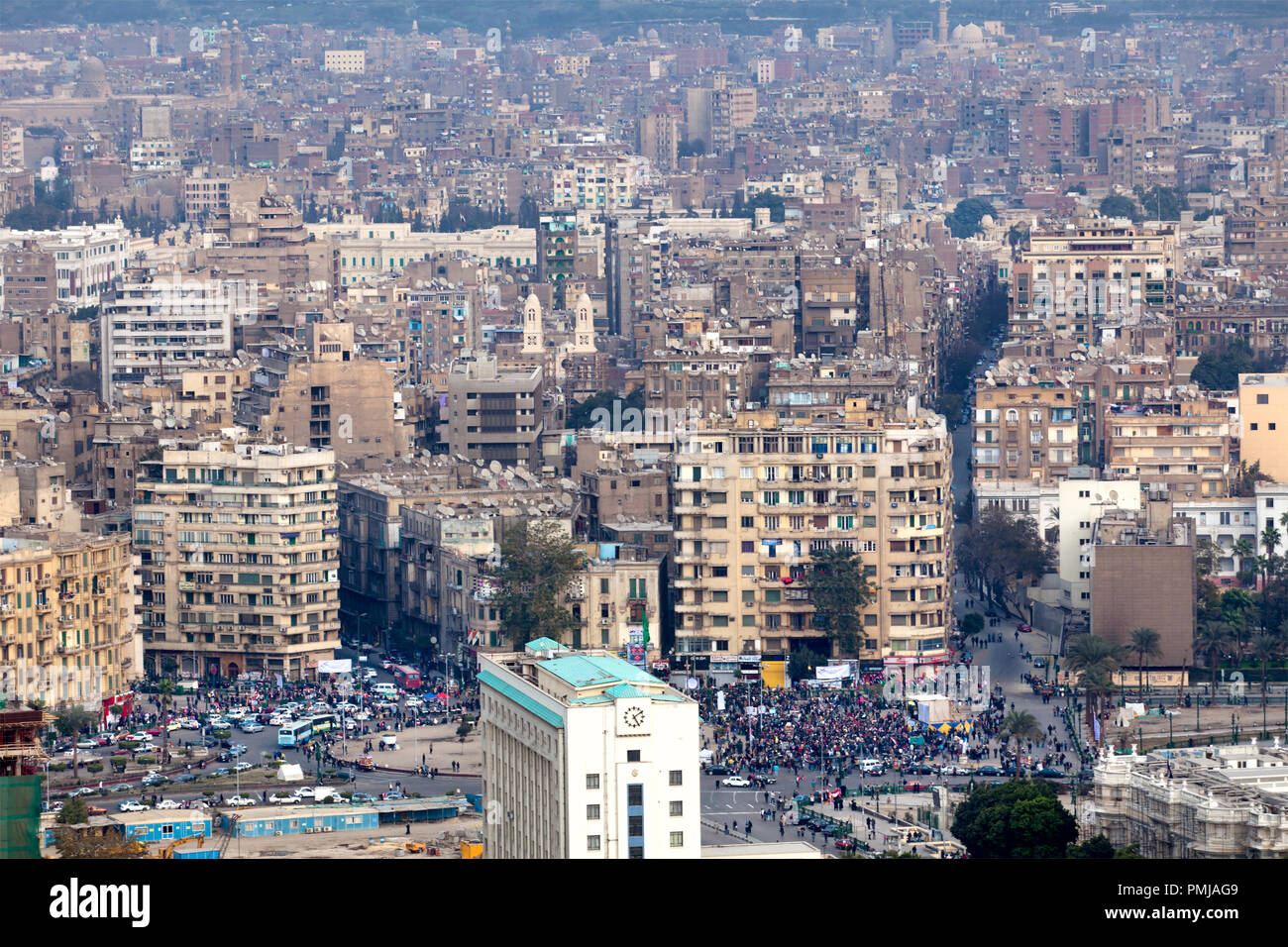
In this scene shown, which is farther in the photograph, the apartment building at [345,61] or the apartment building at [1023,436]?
the apartment building at [345,61]

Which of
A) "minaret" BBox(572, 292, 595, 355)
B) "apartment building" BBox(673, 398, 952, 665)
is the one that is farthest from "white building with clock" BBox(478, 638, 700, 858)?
"minaret" BBox(572, 292, 595, 355)

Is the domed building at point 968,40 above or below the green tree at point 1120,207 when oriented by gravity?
above

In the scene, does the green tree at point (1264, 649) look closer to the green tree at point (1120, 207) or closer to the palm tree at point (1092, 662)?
the palm tree at point (1092, 662)

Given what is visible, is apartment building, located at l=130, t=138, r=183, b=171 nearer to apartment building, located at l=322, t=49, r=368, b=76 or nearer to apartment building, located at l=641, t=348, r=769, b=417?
apartment building, located at l=322, t=49, r=368, b=76

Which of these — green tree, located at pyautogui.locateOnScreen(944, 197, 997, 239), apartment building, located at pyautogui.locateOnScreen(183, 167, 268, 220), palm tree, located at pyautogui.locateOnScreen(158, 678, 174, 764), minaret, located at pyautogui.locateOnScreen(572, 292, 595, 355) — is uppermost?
apartment building, located at pyautogui.locateOnScreen(183, 167, 268, 220)

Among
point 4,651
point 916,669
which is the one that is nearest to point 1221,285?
point 916,669

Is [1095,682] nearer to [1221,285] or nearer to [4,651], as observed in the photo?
[4,651]

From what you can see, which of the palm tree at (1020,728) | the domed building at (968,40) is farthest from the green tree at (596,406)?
the domed building at (968,40)
